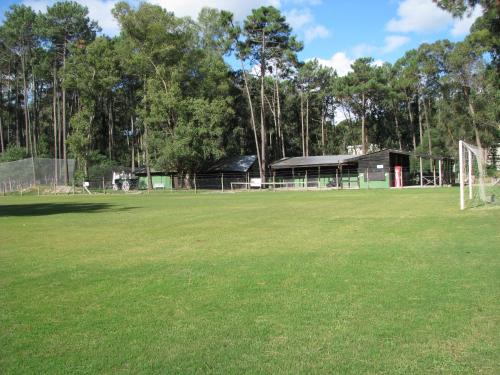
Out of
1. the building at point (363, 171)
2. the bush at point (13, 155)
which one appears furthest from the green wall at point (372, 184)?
the bush at point (13, 155)

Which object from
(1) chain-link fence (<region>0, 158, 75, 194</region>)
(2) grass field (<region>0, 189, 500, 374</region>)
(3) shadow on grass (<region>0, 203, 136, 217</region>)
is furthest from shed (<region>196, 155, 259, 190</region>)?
(2) grass field (<region>0, 189, 500, 374</region>)

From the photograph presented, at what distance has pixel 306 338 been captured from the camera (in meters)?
4.53

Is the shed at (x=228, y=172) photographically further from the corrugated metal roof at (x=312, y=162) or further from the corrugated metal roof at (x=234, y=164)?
the corrugated metal roof at (x=312, y=162)

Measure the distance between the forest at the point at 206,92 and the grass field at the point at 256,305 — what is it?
40359 millimetres

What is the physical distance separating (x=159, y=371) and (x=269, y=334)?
1181 millimetres

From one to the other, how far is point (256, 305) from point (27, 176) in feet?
169

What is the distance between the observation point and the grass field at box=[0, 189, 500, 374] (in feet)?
13.4

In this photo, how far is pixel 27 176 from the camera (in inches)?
2020

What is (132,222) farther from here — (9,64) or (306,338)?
(9,64)

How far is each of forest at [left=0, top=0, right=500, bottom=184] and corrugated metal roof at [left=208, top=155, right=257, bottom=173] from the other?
4.89ft

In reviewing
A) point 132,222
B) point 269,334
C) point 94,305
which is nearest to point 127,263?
point 94,305

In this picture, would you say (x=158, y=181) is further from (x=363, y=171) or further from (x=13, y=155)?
(x=363, y=171)

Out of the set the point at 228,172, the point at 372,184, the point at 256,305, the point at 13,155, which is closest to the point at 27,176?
the point at 13,155

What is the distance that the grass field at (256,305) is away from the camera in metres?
4.09
